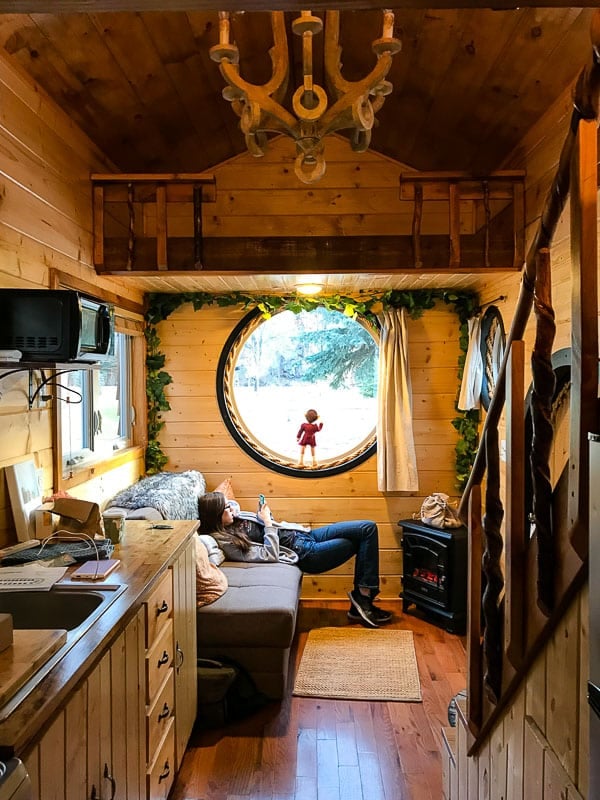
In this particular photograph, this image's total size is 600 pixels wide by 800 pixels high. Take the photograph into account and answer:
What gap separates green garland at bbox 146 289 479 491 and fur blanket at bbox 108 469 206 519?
0.44 meters

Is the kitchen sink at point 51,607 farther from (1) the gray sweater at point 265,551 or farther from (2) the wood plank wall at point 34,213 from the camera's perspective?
(1) the gray sweater at point 265,551

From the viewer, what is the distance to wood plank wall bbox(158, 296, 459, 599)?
4.41 meters

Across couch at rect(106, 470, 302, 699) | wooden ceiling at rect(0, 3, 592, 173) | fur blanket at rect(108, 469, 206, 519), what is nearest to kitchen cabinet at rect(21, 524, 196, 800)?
couch at rect(106, 470, 302, 699)

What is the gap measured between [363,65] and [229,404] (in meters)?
2.40

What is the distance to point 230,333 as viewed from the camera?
4.41m

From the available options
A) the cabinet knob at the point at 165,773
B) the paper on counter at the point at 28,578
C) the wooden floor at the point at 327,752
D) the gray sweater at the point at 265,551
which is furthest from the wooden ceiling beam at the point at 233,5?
the gray sweater at the point at 265,551

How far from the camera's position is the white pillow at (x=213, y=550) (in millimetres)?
3551

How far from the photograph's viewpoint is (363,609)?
4.02m

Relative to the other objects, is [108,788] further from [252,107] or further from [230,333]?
[230,333]

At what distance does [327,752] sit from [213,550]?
133 cm

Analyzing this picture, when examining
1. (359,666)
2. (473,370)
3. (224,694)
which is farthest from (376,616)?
(473,370)

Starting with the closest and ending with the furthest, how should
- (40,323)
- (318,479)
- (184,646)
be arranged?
1. (40,323)
2. (184,646)
3. (318,479)

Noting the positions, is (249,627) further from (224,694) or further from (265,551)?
(265,551)

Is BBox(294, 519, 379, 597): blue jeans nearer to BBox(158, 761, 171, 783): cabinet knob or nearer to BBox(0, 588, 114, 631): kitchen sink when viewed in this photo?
BBox(158, 761, 171, 783): cabinet knob
